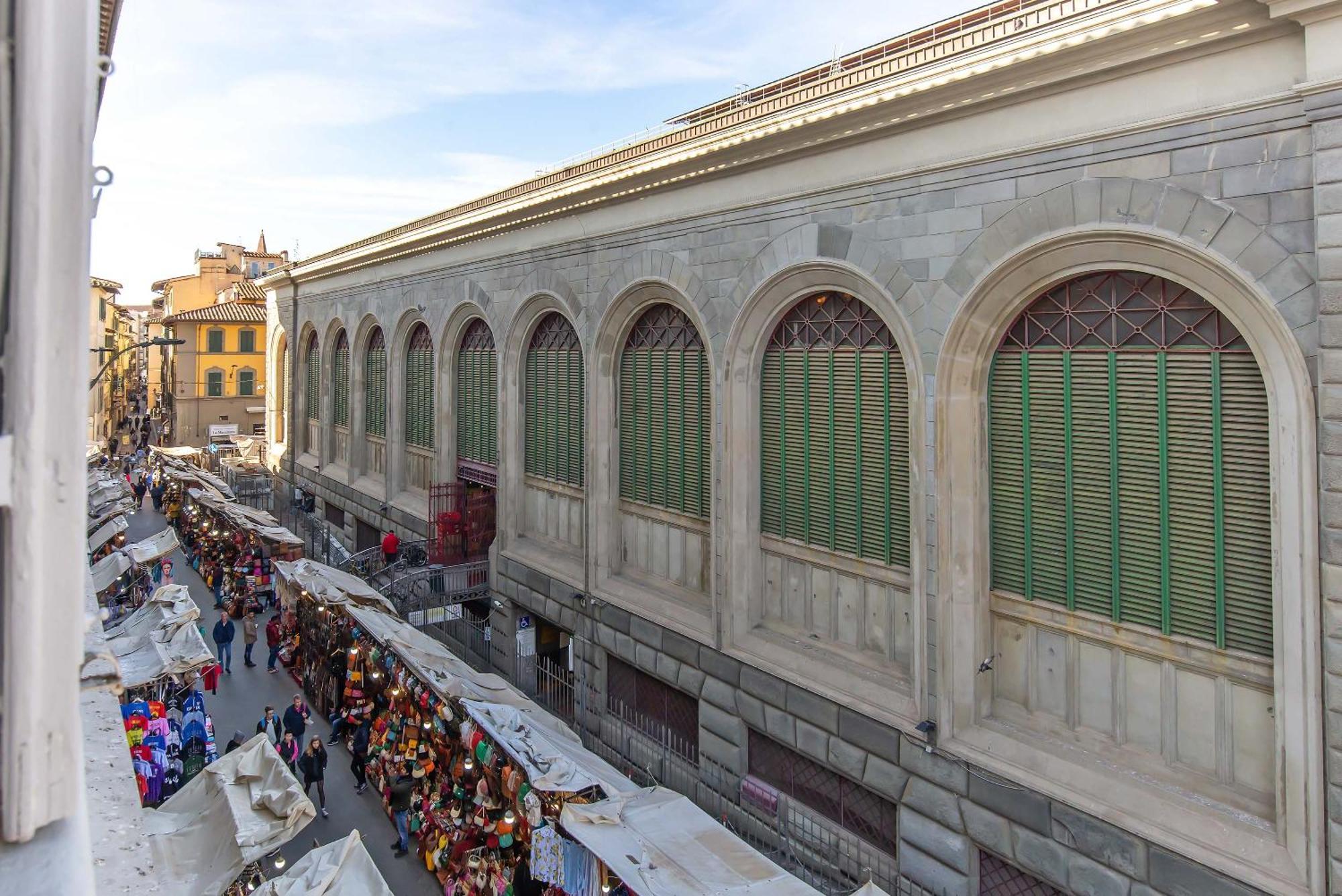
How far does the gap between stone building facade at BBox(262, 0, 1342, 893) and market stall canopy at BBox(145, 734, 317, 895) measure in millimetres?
6676

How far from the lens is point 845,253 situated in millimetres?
11789

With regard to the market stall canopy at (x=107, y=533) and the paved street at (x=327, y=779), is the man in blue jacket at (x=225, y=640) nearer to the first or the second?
the paved street at (x=327, y=779)

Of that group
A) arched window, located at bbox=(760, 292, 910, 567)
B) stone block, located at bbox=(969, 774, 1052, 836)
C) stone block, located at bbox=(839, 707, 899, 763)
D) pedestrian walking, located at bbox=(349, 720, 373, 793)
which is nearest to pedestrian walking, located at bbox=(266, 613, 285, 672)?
pedestrian walking, located at bbox=(349, 720, 373, 793)

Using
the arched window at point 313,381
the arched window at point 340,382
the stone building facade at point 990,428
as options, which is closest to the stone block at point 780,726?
the stone building facade at point 990,428

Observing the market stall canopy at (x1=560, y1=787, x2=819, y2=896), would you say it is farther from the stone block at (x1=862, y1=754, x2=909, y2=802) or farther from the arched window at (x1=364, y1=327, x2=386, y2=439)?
the arched window at (x1=364, y1=327, x2=386, y2=439)

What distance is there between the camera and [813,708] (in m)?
12.1

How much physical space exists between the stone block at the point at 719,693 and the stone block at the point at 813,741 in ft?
4.60

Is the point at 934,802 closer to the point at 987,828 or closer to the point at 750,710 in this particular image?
the point at 987,828

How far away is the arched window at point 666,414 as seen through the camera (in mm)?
15008

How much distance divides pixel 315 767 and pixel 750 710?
7218 mm

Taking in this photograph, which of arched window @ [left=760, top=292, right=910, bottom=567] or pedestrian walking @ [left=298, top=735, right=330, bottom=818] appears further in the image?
pedestrian walking @ [left=298, top=735, right=330, bottom=818]

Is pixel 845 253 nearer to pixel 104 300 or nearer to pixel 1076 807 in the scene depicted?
pixel 1076 807

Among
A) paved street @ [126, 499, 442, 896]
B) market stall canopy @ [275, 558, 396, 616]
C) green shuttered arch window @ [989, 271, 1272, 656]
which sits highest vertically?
green shuttered arch window @ [989, 271, 1272, 656]

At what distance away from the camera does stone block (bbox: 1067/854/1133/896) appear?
350 inches
